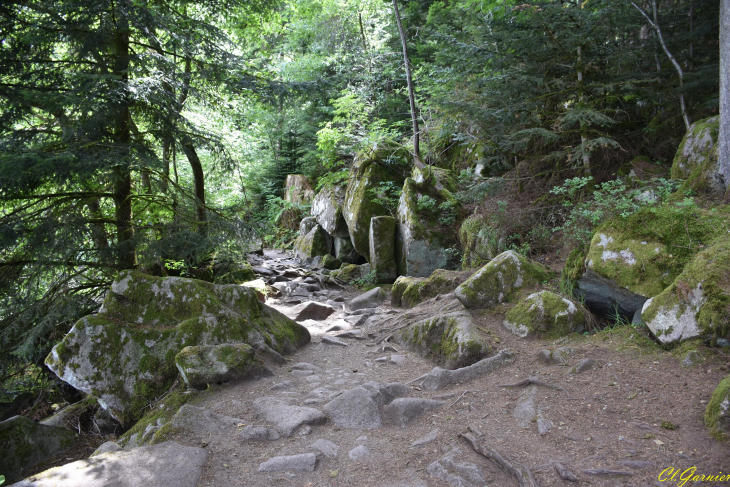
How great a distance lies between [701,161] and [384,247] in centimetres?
807

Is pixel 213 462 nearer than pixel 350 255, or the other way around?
pixel 213 462

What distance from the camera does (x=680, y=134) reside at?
834 centimetres

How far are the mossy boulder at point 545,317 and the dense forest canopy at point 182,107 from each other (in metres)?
3.86

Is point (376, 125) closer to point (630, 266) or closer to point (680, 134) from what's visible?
point (680, 134)

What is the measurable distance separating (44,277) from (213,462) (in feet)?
15.8

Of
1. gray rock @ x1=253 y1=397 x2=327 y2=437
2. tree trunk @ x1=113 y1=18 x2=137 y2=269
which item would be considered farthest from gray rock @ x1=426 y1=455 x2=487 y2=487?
tree trunk @ x1=113 y1=18 x2=137 y2=269

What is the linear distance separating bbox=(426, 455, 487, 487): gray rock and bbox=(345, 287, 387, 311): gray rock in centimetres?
700

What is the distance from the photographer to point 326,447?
3.49 m

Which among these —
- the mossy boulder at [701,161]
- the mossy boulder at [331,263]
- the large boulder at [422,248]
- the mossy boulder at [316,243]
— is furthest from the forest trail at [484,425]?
the mossy boulder at [316,243]

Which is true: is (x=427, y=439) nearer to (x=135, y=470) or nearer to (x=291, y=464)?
(x=291, y=464)

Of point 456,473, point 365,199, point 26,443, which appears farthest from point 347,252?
point 456,473

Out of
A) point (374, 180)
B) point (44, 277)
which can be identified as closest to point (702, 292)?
point (44, 277)

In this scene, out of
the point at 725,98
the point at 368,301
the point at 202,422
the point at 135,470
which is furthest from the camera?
the point at 368,301

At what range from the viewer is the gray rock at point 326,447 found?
340cm
